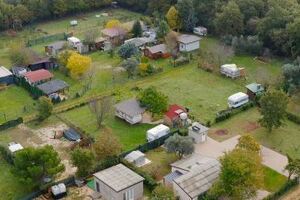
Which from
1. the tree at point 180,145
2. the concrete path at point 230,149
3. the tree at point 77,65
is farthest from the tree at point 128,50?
the tree at point 180,145

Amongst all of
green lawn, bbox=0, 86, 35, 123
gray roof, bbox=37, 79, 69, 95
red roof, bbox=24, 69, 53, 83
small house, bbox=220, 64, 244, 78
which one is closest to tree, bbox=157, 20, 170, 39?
small house, bbox=220, 64, 244, 78

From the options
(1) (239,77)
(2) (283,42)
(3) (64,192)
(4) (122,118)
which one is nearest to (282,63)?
(2) (283,42)

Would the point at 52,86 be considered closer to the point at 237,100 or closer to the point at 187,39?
the point at 237,100

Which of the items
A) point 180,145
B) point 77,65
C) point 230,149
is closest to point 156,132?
point 180,145

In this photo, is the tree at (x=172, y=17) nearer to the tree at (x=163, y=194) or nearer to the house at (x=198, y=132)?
the house at (x=198, y=132)

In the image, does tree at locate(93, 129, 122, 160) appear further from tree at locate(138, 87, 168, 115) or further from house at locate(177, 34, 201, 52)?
house at locate(177, 34, 201, 52)
